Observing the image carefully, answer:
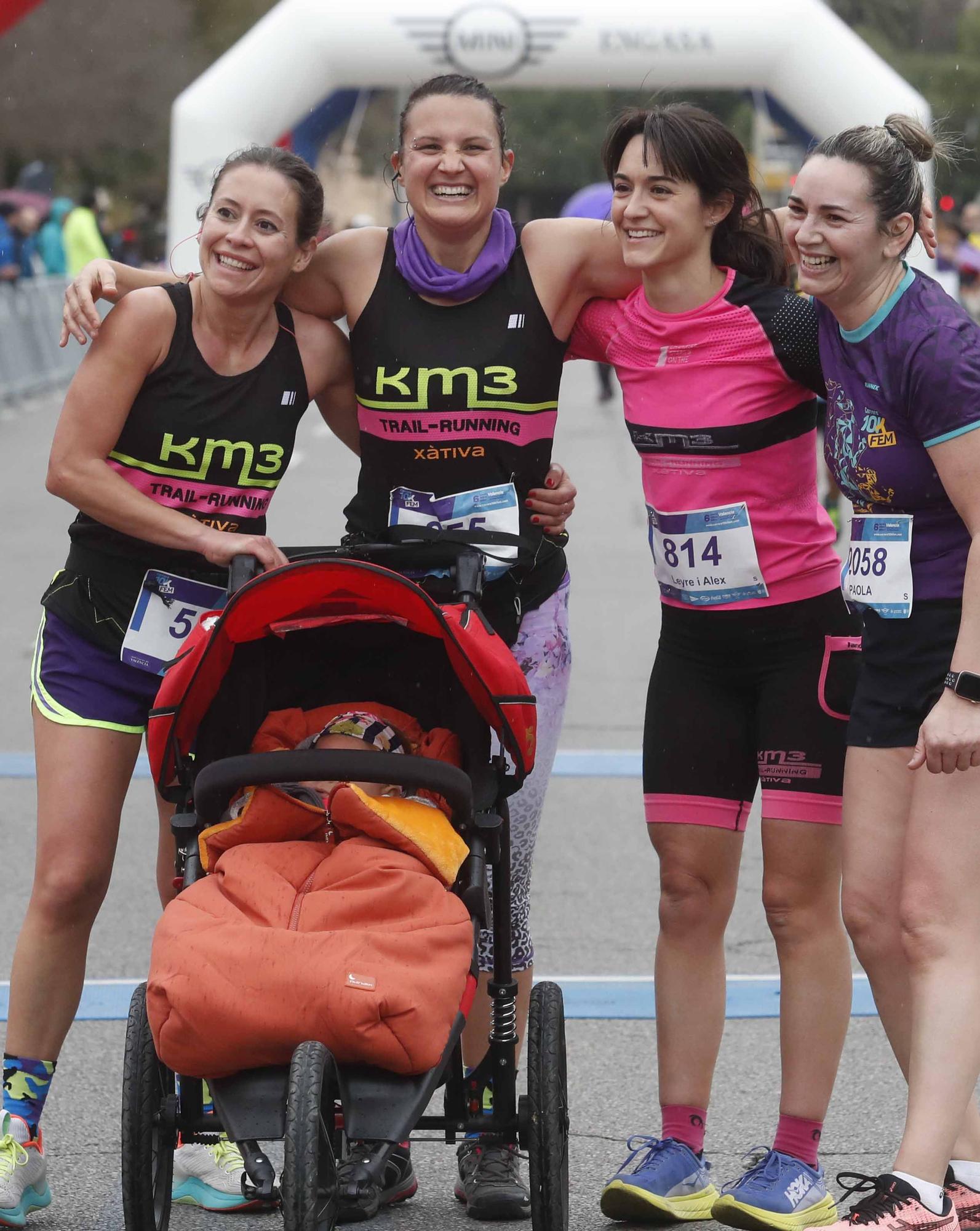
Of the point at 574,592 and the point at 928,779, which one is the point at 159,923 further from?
the point at 574,592

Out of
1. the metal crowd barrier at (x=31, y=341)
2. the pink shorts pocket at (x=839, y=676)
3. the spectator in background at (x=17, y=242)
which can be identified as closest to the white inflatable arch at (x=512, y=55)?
the metal crowd barrier at (x=31, y=341)

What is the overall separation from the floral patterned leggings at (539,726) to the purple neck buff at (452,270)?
0.67m

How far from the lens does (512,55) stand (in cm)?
1540

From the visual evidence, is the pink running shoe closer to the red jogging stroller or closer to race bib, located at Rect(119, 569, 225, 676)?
the red jogging stroller

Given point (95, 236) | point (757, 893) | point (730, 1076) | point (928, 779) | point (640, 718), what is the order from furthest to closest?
point (95, 236) → point (640, 718) → point (757, 893) → point (730, 1076) → point (928, 779)

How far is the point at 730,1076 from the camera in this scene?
164 inches

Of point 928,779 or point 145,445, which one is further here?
point 145,445

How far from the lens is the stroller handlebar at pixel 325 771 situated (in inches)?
116

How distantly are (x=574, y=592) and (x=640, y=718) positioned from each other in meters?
2.57

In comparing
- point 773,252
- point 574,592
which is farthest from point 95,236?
point 773,252

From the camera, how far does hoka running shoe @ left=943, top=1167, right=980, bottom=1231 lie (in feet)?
10.5

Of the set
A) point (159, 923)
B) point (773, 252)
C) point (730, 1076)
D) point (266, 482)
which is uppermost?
point (773, 252)

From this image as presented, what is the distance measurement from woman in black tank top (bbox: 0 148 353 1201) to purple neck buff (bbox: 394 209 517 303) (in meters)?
0.20

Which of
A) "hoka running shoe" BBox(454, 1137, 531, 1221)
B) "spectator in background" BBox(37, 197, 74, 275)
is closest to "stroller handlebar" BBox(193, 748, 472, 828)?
"hoka running shoe" BBox(454, 1137, 531, 1221)
